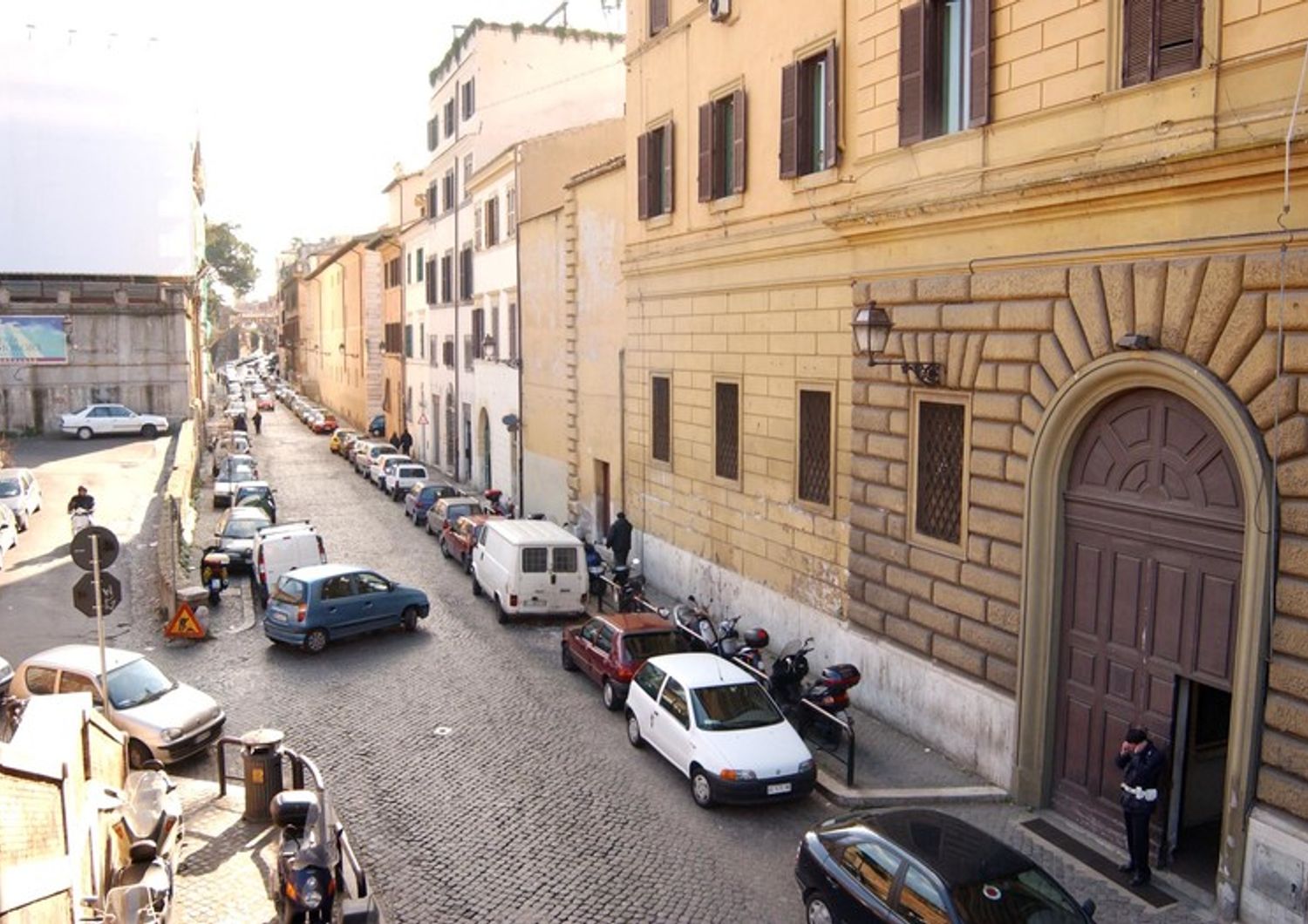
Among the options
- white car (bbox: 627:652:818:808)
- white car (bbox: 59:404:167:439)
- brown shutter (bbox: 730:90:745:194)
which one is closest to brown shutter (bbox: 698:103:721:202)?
brown shutter (bbox: 730:90:745:194)

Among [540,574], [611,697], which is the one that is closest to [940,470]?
[611,697]

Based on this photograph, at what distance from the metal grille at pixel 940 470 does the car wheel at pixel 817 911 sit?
16.2 ft

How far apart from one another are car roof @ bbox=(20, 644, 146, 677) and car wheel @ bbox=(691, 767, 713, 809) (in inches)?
296

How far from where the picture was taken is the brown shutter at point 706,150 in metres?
19.5

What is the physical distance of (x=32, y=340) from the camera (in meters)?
47.8

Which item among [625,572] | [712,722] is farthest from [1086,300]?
[625,572]

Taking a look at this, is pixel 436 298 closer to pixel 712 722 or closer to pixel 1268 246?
pixel 712 722

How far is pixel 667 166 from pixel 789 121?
4752mm

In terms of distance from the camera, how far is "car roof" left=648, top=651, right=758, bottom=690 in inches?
525

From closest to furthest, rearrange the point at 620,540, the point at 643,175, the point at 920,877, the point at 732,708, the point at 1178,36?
the point at 920,877
the point at 1178,36
the point at 732,708
the point at 643,175
the point at 620,540

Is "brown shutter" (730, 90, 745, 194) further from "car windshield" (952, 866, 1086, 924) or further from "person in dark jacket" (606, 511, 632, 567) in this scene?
"car windshield" (952, 866, 1086, 924)

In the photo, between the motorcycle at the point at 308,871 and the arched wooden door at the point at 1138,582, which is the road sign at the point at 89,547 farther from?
the arched wooden door at the point at 1138,582

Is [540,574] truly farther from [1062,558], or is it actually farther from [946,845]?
[946,845]

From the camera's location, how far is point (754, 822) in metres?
12.2
